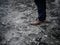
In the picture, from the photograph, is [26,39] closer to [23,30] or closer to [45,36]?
[23,30]

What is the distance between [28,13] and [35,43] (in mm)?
650

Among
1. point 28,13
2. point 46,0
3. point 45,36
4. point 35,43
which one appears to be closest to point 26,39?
point 35,43

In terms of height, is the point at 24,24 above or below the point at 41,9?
below

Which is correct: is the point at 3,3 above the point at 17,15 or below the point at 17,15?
above

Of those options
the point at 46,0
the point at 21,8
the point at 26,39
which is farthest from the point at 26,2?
the point at 26,39

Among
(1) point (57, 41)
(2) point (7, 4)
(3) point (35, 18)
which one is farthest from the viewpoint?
(2) point (7, 4)

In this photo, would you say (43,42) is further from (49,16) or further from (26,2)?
(26,2)

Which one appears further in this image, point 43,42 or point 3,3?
point 3,3

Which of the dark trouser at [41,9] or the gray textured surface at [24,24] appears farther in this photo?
the dark trouser at [41,9]

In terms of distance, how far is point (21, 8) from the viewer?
2715 mm

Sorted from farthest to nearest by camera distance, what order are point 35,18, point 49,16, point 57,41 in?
point 35,18, point 49,16, point 57,41

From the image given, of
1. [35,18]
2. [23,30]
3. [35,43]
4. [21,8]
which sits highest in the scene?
[21,8]

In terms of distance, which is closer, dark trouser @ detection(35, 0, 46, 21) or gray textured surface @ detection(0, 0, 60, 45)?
gray textured surface @ detection(0, 0, 60, 45)

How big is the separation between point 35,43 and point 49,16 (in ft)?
1.82
